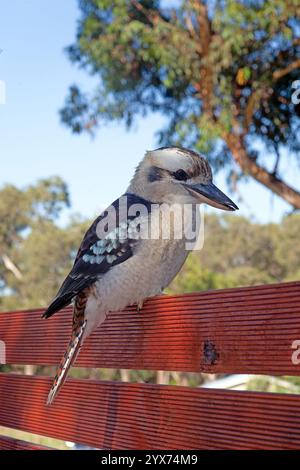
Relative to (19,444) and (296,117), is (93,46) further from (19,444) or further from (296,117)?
(19,444)

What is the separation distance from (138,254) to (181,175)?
0.93 feet

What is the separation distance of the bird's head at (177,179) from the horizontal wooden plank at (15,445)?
0.89m

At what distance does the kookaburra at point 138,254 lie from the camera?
237cm

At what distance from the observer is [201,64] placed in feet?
36.6

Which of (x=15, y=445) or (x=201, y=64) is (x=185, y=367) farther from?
(x=201, y=64)

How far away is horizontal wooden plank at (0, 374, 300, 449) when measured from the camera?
1643mm

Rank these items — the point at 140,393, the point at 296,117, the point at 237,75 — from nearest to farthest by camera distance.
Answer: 1. the point at 140,393
2. the point at 237,75
3. the point at 296,117

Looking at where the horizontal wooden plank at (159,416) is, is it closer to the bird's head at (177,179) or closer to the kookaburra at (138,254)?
the kookaburra at (138,254)

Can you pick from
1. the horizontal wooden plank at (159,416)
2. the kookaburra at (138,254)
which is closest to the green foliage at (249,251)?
the horizontal wooden plank at (159,416)

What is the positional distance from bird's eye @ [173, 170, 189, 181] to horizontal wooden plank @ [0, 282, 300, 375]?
1.39 ft

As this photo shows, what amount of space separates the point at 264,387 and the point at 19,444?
21112mm

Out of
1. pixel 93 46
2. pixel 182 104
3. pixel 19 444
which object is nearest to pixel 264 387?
pixel 182 104

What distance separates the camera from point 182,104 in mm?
12641

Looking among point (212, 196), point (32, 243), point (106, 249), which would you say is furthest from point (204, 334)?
point (32, 243)
